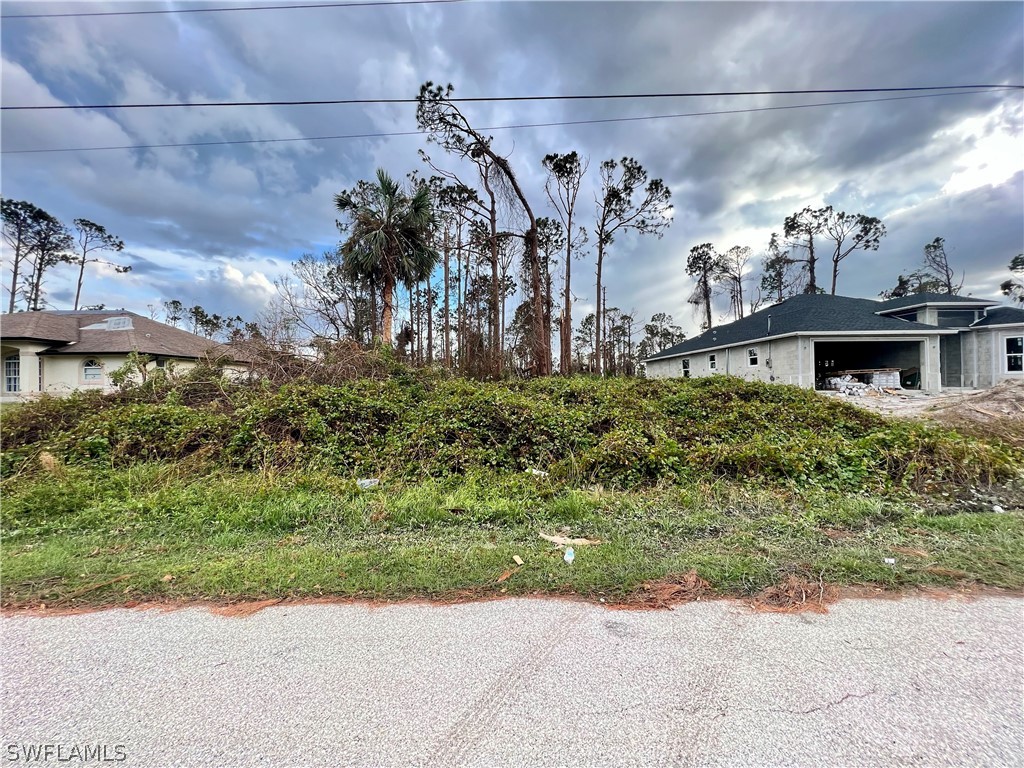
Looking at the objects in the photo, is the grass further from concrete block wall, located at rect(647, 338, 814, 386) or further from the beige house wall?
the beige house wall

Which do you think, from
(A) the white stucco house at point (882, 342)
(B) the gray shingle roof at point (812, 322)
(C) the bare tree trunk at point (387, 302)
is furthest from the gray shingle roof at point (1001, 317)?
(C) the bare tree trunk at point (387, 302)

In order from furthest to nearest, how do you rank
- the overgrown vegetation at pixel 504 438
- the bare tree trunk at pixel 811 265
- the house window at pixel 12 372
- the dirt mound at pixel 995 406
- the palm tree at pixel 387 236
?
1. the bare tree trunk at pixel 811 265
2. the house window at pixel 12 372
3. the palm tree at pixel 387 236
4. the dirt mound at pixel 995 406
5. the overgrown vegetation at pixel 504 438

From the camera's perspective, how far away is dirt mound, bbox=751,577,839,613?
2289 millimetres

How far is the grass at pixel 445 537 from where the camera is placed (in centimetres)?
257

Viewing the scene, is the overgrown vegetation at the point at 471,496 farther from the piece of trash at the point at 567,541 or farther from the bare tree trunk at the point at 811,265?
the bare tree trunk at the point at 811,265

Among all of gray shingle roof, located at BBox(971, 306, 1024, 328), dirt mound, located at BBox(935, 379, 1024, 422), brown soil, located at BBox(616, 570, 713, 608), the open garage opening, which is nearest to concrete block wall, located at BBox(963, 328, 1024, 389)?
gray shingle roof, located at BBox(971, 306, 1024, 328)

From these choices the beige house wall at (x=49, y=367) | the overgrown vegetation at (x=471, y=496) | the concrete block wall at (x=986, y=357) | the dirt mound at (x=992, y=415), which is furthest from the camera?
the concrete block wall at (x=986, y=357)

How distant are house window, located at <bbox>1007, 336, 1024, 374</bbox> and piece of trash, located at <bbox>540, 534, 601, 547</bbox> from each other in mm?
26851

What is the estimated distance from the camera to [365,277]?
15484mm

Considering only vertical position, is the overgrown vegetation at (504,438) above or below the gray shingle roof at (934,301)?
below

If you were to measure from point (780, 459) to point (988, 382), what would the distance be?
79.2ft

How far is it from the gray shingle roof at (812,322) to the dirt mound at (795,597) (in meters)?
17.7

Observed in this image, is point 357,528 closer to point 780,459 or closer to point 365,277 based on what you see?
point 780,459

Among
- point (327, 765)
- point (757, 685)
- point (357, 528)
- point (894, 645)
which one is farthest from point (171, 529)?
point (894, 645)
